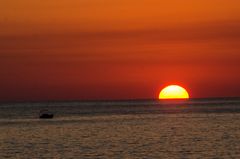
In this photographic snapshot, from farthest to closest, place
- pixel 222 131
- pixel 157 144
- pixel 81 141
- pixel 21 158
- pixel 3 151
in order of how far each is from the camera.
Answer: pixel 222 131, pixel 81 141, pixel 157 144, pixel 3 151, pixel 21 158

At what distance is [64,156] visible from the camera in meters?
56.4

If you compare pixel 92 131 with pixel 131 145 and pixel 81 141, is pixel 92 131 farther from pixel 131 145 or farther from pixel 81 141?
pixel 131 145

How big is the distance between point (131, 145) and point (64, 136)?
1548 centimetres

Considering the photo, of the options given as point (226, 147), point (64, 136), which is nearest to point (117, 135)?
point (64, 136)

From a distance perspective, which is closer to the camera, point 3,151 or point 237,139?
point 3,151

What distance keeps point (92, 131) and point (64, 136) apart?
886 cm

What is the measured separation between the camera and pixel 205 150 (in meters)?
59.0

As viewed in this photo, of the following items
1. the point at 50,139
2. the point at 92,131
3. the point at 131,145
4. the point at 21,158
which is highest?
the point at 92,131

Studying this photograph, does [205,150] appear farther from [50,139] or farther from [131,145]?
[50,139]

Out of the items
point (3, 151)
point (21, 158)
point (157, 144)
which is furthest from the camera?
point (157, 144)

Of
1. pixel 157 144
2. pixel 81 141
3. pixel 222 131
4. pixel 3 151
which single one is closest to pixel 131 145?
pixel 157 144

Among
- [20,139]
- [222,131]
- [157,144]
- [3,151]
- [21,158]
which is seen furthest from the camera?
[222,131]

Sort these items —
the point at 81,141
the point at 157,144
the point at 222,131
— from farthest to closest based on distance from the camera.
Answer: the point at 222,131, the point at 81,141, the point at 157,144

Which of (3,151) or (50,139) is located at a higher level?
(50,139)
